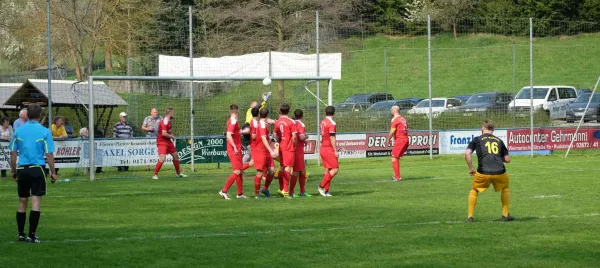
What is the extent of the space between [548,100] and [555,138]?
776 cm

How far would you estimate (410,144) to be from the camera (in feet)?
108

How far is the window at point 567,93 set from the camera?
43.1 m

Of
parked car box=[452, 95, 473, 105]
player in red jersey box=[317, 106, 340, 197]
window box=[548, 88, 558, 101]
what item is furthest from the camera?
window box=[548, 88, 558, 101]

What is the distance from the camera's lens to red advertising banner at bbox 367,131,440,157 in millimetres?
32625

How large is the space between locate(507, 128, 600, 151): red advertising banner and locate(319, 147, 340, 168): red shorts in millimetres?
15519

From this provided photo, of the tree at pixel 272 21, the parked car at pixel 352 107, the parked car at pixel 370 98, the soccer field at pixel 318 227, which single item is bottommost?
the soccer field at pixel 318 227

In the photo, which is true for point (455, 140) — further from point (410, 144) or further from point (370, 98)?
point (370, 98)

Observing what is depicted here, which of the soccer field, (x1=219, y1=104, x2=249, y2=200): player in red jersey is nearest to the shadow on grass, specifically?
the soccer field

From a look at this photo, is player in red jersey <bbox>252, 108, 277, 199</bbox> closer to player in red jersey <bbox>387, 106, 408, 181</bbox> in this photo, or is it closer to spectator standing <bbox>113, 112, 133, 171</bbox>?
player in red jersey <bbox>387, 106, 408, 181</bbox>

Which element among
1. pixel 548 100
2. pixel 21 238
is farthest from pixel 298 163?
pixel 548 100

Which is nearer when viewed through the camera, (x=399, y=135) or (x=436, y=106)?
(x=399, y=135)

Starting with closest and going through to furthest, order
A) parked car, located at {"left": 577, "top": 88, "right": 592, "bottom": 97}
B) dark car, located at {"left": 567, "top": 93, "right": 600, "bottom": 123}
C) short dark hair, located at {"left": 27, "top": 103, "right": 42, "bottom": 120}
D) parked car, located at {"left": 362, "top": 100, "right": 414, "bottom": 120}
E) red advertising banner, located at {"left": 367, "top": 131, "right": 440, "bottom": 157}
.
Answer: short dark hair, located at {"left": 27, "top": 103, "right": 42, "bottom": 120}
red advertising banner, located at {"left": 367, "top": 131, "right": 440, "bottom": 157}
parked car, located at {"left": 362, "top": 100, "right": 414, "bottom": 120}
dark car, located at {"left": 567, "top": 93, "right": 600, "bottom": 123}
parked car, located at {"left": 577, "top": 88, "right": 592, "bottom": 97}

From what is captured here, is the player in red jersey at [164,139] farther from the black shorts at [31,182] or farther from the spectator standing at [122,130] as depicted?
the black shorts at [31,182]

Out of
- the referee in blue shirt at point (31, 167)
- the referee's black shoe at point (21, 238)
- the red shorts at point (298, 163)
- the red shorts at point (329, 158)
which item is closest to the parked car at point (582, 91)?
the red shorts at point (329, 158)
